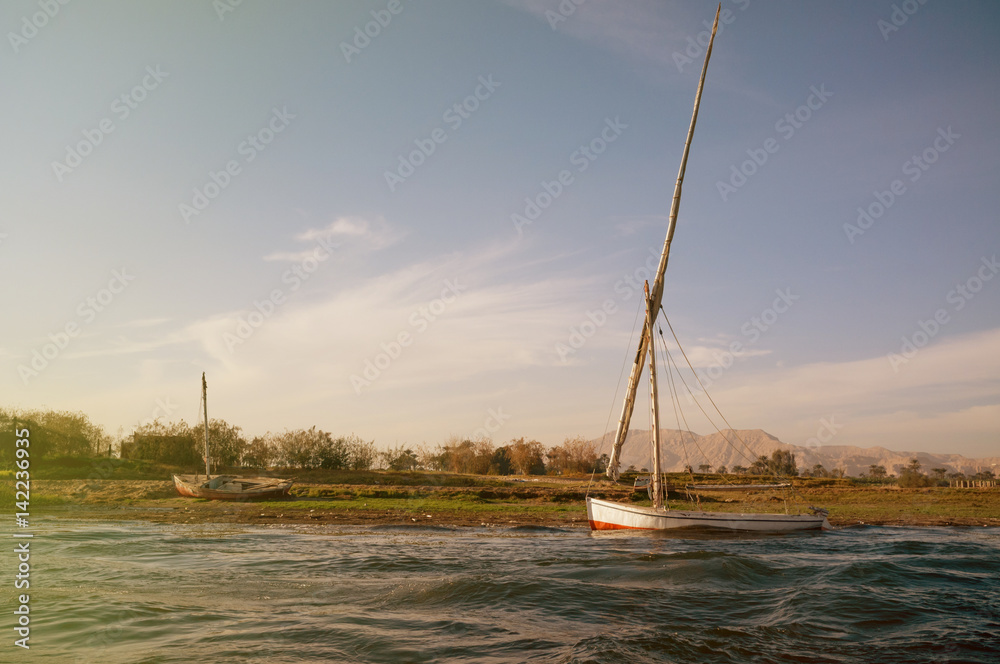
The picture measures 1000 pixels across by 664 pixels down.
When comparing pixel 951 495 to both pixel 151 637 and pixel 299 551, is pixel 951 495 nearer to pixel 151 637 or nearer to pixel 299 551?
pixel 299 551

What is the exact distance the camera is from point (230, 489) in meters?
49.8

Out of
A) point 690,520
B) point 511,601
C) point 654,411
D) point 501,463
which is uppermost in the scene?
point 654,411

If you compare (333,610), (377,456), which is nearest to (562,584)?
(333,610)

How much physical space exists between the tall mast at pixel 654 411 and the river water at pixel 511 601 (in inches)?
110

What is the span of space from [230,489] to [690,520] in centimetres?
3888

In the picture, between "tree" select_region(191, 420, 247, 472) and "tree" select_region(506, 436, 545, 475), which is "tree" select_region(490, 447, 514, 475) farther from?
"tree" select_region(191, 420, 247, 472)

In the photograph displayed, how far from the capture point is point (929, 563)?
21.3 metres

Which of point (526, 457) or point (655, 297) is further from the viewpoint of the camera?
point (526, 457)

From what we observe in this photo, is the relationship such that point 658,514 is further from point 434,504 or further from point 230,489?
point 230,489

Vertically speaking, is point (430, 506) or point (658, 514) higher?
point (658, 514)

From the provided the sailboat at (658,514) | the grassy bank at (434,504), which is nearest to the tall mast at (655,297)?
the sailboat at (658,514)

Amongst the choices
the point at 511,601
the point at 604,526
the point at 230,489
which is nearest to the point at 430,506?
the point at 604,526

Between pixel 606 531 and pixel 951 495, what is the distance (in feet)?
146

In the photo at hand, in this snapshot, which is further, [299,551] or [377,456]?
[377,456]
